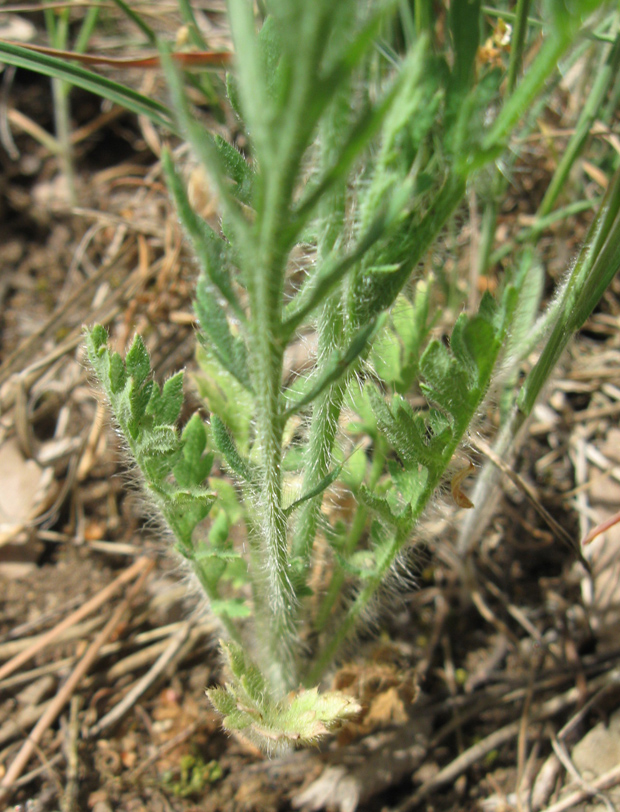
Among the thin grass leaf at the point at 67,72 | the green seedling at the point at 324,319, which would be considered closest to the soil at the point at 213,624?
the green seedling at the point at 324,319

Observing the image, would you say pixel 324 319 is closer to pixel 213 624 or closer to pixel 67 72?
pixel 67 72

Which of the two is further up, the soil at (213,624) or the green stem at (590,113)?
the green stem at (590,113)

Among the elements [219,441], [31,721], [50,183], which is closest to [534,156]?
[219,441]

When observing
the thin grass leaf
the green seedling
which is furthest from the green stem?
the thin grass leaf

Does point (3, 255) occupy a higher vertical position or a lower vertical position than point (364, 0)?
lower

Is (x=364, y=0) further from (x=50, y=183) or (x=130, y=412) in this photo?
(x=50, y=183)

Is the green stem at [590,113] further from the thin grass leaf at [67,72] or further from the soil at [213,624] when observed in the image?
the thin grass leaf at [67,72]

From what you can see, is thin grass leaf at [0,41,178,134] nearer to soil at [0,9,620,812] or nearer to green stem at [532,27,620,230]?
soil at [0,9,620,812]

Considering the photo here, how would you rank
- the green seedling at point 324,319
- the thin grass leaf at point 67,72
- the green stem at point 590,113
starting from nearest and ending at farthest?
the green seedling at point 324,319, the thin grass leaf at point 67,72, the green stem at point 590,113
